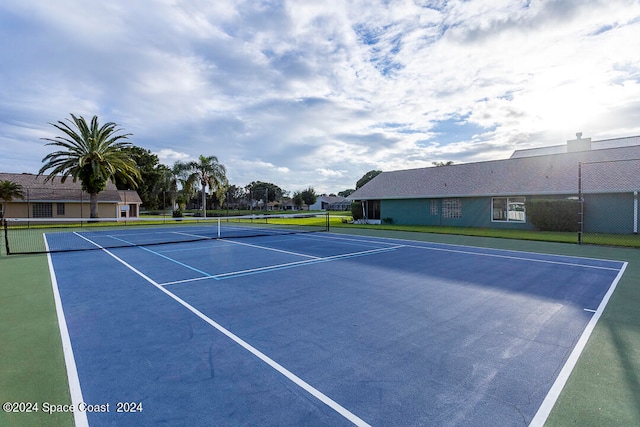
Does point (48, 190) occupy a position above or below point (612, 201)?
above

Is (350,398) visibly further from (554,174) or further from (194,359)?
(554,174)

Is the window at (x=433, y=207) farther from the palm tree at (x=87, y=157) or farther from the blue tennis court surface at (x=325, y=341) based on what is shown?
the palm tree at (x=87, y=157)

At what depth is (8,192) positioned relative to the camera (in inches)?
1308

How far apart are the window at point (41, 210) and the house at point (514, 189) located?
33738 millimetres

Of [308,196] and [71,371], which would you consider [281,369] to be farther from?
[308,196]

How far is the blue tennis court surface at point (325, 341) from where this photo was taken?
10.6 feet

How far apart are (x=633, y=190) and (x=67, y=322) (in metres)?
25.1

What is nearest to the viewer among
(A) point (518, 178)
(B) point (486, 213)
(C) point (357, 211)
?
(A) point (518, 178)

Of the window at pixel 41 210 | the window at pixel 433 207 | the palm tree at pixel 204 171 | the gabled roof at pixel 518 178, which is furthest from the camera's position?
the palm tree at pixel 204 171

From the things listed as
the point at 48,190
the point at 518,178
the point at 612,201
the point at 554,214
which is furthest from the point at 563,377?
the point at 48,190

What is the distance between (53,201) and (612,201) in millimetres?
50023

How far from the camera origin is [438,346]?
4.55m

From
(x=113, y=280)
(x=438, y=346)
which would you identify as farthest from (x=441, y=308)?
(x=113, y=280)

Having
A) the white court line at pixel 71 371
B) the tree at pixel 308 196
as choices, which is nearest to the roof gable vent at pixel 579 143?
the white court line at pixel 71 371
